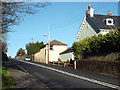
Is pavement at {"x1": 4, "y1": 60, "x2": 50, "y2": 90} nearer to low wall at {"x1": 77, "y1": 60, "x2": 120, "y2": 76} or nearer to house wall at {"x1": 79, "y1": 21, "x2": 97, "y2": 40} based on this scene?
low wall at {"x1": 77, "y1": 60, "x2": 120, "y2": 76}

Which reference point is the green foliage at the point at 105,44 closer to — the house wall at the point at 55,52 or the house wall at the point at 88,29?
the house wall at the point at 88,29

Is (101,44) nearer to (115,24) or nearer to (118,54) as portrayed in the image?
(118,54)

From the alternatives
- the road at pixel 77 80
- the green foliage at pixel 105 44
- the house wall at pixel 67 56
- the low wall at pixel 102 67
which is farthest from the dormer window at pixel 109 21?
the road at pixel 77 80

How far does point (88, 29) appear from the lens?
119 feet

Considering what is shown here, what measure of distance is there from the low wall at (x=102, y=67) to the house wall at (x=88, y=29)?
14.3 meters

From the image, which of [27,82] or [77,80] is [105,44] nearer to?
Result: [77,80]

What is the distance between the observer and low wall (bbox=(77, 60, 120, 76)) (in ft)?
47.4

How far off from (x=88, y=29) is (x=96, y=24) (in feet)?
10.7

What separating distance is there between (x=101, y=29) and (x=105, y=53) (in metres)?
15.2

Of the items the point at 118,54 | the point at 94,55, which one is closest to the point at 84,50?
the point at 94,55

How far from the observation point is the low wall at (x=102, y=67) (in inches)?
568

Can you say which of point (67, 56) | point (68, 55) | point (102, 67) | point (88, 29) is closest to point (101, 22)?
point (88, 29)

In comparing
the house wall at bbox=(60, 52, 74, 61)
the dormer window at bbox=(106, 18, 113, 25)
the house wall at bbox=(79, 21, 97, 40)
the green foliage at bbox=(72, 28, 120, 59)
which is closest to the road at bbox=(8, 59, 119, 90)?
the green foliage at bbox=(72, 28, 120, 59)

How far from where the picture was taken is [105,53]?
1794 cm
